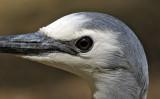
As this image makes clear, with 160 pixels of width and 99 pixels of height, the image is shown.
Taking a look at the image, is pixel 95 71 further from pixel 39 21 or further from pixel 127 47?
pixel 39 21

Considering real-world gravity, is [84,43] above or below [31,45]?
below

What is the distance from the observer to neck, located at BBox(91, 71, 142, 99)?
139 inches

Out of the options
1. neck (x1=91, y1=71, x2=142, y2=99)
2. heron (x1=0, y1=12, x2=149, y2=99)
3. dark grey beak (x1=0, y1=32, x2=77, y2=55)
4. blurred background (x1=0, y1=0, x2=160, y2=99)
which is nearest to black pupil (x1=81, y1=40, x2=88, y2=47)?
heron (x1=0, y1=12, x2=149, y2=99)

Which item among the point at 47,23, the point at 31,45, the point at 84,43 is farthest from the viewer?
the point at 47,23

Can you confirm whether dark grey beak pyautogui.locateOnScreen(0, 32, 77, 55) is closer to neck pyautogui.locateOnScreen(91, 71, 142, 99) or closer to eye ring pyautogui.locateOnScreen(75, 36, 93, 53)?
eye ring pyautogui.locateOnScreen(75, 36, 93, 53)

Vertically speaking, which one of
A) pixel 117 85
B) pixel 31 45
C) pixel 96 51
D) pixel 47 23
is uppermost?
pixel 47 23

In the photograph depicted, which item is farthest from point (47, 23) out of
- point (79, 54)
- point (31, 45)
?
point (79, 54)

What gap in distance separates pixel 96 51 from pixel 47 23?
716cm

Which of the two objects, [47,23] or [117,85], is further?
[47,23]

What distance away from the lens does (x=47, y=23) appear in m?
10.5

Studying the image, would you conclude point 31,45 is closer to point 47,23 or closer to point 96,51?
point 96,51

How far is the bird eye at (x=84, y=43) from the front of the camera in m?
3.45

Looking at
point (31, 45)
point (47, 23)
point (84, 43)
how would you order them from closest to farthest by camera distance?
point (84, 43)
point (31, 45)
point (47, 23)

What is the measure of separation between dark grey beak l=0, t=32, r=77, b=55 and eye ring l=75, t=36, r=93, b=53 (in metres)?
0.12
